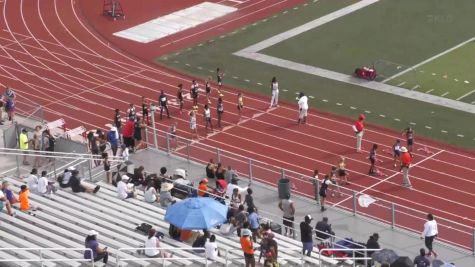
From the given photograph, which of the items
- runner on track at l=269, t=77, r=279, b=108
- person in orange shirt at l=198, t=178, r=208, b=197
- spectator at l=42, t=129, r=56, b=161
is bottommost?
runner on track at l=269, t=77, r=279, b=108

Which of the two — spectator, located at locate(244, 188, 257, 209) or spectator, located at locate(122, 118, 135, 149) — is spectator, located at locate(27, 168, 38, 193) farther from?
spectator, located at locate(244, 188, 257, 209)

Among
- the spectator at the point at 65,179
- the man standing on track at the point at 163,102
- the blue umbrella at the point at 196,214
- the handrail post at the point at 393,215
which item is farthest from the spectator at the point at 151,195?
the man standing on track at the point at 163,102

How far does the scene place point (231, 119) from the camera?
139 ft

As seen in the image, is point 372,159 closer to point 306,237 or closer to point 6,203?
point 306,237

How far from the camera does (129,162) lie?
32969 millimetres

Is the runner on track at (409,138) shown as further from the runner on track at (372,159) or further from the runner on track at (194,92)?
the runner on track at (194,92)

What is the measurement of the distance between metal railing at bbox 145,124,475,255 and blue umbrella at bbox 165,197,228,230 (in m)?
5.02

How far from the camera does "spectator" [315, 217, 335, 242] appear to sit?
28266mm

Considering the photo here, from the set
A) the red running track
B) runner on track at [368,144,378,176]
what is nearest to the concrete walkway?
the red running track

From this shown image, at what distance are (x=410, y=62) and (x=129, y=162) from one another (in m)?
18.3

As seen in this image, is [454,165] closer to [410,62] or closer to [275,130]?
[275,130]

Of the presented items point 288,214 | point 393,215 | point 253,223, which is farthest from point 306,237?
point 393,215

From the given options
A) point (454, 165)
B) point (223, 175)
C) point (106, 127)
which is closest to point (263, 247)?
point (223, 175)

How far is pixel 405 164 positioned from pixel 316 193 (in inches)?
175
